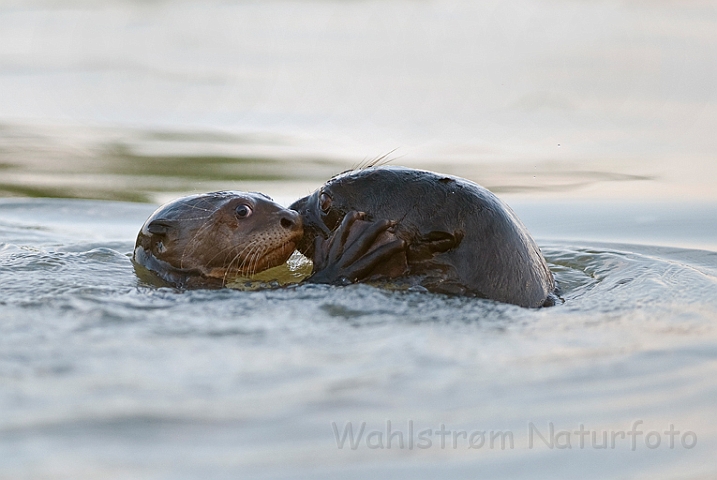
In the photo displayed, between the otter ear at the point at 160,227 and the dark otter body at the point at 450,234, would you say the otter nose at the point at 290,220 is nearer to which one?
the dark otter body at the point at 450,234

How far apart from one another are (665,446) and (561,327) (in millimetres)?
1224

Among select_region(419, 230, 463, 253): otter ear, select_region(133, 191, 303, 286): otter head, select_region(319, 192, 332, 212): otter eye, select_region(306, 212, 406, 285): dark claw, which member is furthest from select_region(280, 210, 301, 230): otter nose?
select_region(419, 230, 463, 253): otter ear

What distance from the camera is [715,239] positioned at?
25.2 ft

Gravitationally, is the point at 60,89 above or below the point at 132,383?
above

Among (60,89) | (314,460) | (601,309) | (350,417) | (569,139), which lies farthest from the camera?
(60,89)

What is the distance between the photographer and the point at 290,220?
605cm

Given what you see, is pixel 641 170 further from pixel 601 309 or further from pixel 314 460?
pixel 314 460

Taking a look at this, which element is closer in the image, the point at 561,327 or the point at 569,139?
the point at 561,327

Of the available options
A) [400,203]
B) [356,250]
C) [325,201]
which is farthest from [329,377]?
[325,201]

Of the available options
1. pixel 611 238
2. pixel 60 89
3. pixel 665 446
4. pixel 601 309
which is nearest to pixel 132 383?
pixel 665 446

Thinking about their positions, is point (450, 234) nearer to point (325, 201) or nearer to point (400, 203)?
point (400, 203)

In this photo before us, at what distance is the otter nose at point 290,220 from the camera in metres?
6.05

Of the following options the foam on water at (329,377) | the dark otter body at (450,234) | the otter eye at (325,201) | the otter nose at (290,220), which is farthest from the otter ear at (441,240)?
the otter nose at (290,220)

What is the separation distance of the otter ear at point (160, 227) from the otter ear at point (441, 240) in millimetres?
1665
